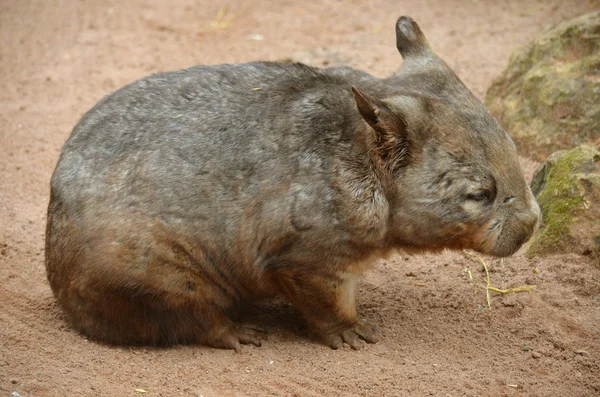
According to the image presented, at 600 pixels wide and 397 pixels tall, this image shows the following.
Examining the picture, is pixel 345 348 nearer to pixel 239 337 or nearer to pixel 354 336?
pixel 354 336

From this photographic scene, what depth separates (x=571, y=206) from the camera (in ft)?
18.6

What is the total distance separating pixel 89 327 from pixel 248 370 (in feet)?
3.62

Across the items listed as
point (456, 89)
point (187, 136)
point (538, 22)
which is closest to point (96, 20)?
point (538, 22)

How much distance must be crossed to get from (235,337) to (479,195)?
1874mm

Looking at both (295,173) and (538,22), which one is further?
(538,22)

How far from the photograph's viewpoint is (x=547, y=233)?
5770 millimetres

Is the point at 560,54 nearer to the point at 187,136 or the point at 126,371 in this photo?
the point at 187,136

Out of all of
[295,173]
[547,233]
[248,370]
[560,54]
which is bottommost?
[248,370]

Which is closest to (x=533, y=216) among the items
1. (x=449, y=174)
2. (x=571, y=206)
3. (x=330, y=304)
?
(x=449, y=174)

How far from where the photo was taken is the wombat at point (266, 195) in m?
4.73

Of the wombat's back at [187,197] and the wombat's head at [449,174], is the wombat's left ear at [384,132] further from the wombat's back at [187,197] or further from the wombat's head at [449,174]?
the wombat's back at [187,197]

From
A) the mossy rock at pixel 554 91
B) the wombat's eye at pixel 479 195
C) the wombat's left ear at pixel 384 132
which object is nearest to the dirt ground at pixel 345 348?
the mossy rock at pixel 554 91

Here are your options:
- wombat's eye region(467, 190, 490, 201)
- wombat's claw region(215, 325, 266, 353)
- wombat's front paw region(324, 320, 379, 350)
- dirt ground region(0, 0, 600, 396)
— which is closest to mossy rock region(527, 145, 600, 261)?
dirt ground region(0, 0, 600, 396)

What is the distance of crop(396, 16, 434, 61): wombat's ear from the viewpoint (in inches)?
207
